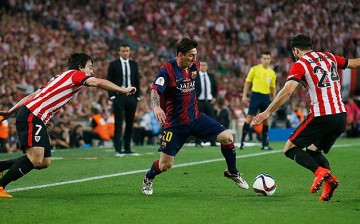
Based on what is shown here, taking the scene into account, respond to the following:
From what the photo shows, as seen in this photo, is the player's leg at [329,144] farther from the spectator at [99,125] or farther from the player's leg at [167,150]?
the spectator at [99,125]

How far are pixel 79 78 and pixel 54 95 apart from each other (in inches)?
16.4

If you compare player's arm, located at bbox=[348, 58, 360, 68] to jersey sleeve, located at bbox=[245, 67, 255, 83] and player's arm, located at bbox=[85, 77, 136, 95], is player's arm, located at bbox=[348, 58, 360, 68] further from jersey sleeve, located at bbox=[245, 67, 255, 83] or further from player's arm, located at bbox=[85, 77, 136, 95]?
jersey sleeve, located at bbox=[245, 67, 255, 83]

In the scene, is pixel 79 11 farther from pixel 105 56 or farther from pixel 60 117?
pixel 60 117

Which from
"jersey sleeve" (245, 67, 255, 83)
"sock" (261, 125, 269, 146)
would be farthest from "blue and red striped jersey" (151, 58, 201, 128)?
"sock" (261, 125, 269, 146)

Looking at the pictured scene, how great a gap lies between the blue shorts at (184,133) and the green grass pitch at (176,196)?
0.56 m

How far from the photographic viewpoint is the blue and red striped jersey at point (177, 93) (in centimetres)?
991

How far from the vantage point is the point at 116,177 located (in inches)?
477

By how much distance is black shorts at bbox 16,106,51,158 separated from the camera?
957cm

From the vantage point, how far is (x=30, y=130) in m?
9.58

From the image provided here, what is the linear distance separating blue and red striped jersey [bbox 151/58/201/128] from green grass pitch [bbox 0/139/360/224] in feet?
3.01

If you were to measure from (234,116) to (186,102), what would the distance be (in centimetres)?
1724

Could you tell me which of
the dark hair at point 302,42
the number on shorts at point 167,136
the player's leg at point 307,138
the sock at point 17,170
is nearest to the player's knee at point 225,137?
the number on shorts at point 167,136

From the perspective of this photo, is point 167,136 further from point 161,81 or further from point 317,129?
point 317,129

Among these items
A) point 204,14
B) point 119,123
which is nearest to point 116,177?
point 119,123
